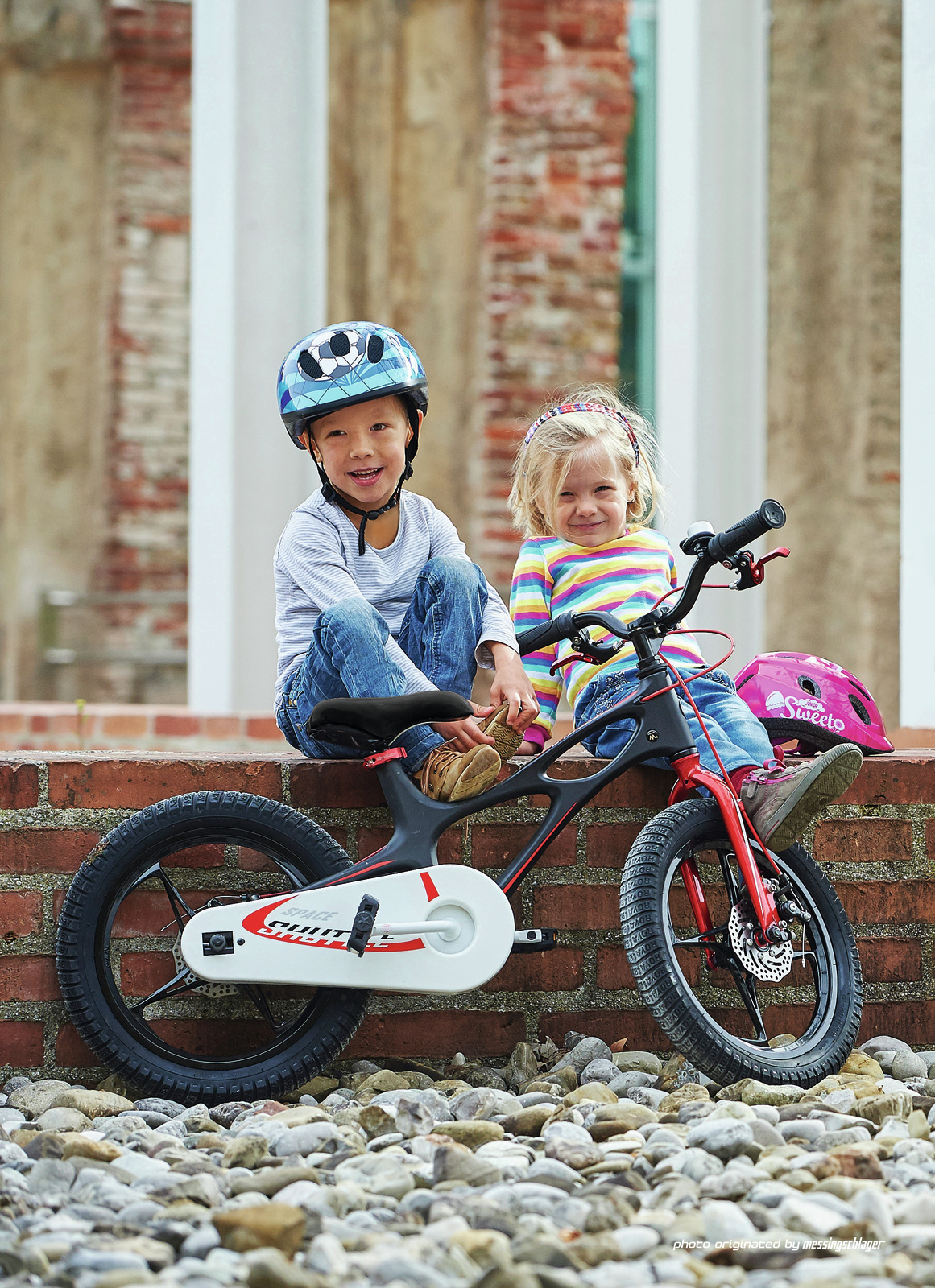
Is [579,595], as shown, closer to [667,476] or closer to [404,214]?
[667,476]

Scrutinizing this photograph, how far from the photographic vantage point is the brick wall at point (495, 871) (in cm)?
218

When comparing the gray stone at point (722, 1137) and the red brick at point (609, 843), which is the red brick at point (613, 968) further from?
the gray stone at point (722, 1137)

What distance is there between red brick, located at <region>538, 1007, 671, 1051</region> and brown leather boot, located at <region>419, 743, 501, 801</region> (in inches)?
18.7

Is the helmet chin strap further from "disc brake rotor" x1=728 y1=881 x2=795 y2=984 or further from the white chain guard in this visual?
"disc brake rotor" x1=728 y1=881 x2=795 y2=984

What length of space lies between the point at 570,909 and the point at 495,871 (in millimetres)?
150

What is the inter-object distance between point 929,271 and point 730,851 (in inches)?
68.3

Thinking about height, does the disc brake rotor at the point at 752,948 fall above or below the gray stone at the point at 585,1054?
above

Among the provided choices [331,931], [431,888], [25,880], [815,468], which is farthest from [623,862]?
[815,468]

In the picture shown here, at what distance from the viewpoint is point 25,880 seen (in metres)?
2.18

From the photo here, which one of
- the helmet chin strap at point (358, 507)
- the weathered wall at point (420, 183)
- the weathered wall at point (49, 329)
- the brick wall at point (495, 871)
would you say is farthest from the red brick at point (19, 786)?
the weathered wall at point (49, 329)

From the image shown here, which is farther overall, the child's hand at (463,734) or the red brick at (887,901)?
the red brick at (887,901)

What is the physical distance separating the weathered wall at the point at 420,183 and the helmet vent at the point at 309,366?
324 cm

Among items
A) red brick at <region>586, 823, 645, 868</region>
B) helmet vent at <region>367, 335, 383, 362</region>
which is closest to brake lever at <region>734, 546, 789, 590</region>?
red brick at <region>586, 823, 645, 868</region>

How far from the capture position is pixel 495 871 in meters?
2.33
